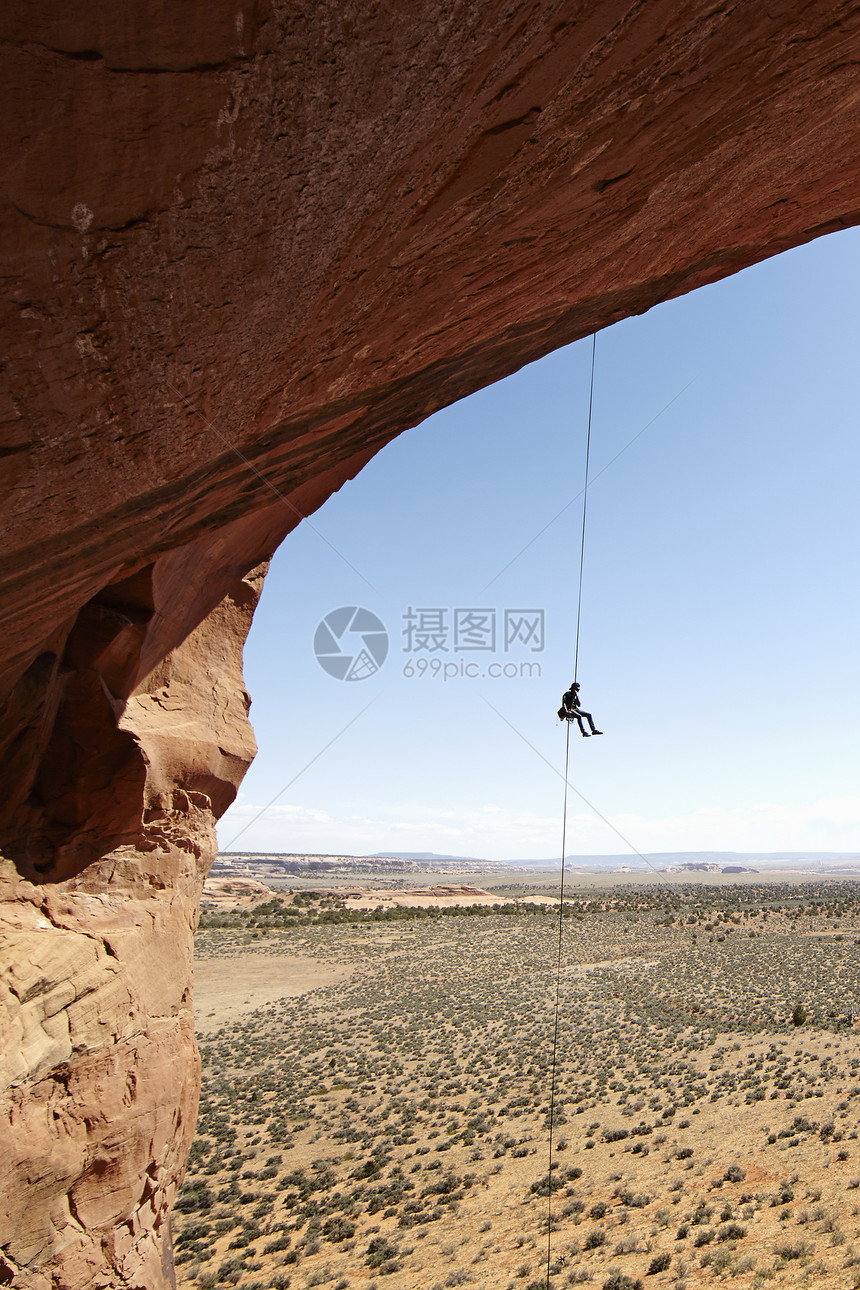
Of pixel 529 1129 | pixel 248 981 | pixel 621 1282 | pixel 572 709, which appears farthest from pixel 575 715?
pixel 248 981

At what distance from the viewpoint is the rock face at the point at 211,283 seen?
332 cm

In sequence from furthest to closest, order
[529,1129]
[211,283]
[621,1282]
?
[529,1129] < [621,1282] < [211,283]

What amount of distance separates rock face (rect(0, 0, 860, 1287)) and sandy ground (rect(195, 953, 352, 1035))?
2629 centimetres

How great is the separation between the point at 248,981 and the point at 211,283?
45.0 metres

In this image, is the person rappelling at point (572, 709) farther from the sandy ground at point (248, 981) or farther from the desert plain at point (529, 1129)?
the sandy ground at point (248, 981)

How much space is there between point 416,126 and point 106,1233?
11493 millimetres

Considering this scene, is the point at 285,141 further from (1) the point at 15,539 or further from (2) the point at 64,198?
(1) the point at 15,539

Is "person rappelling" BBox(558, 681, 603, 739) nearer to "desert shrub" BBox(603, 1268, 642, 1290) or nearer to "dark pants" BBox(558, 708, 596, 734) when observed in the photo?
"dark pants" BBox(558, 708, 596, 734)

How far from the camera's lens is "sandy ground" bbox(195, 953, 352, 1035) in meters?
34.5

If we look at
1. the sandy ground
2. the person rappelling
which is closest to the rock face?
the person rappelling

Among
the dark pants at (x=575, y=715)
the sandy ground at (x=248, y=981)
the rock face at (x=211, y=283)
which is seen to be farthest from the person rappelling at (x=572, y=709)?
the sandy ground at (x=248, y=981)

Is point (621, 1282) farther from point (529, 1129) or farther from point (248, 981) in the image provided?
point (248, 981)

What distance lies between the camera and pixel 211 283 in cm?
416

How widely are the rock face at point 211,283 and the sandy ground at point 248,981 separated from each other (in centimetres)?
2629
